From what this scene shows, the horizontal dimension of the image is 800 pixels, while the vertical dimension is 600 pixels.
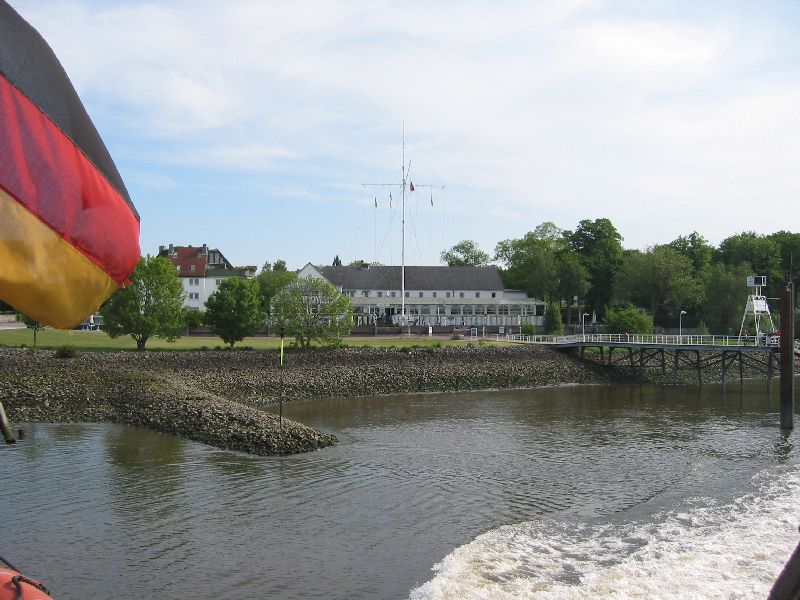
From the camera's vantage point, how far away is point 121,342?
61531mm

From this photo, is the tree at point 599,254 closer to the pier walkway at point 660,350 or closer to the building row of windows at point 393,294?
the building row of windows at point 393,294

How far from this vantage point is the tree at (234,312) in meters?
57.8

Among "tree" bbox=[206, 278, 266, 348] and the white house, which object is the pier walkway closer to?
"tree" bbox=[206, 278, 266, 348]

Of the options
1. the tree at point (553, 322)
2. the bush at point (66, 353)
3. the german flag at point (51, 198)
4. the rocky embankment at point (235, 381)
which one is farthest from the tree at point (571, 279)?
the german flag at point (51, 198)

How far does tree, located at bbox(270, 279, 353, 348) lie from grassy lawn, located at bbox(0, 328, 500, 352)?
226 centimetres

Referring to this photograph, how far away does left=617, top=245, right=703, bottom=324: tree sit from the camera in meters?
93.9

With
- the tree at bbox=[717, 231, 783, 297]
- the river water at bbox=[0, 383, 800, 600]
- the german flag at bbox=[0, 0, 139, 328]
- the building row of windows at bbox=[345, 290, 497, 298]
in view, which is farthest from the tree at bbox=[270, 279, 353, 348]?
the tree at bbox=[717, 231, 783, 297]

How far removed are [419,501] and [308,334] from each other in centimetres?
3815

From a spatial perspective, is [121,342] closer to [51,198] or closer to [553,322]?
[553,322]

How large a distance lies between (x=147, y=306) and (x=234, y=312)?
21.4 feet

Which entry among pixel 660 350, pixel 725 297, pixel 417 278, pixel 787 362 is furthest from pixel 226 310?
pixel 725 297

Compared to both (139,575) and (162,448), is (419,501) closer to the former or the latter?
(139,575)

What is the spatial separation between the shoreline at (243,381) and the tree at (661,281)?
30.6 metres

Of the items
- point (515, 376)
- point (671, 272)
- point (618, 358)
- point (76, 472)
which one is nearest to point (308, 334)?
point (515, 376)
